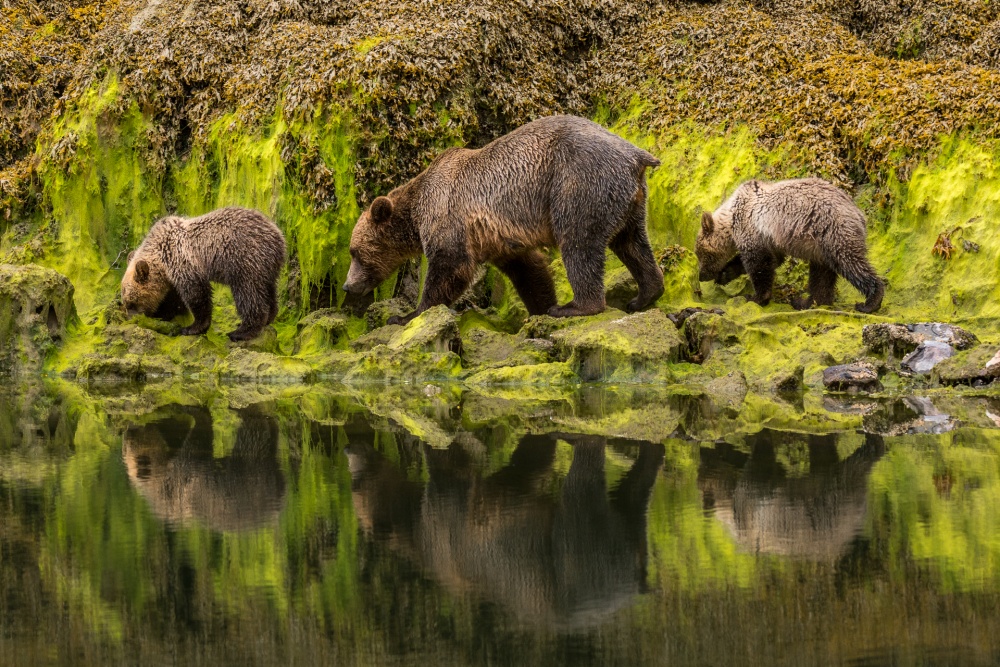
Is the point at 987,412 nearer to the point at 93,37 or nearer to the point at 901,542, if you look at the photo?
the point at 901,542

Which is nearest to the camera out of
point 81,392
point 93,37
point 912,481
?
point 912,481

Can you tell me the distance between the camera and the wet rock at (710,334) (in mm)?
13180

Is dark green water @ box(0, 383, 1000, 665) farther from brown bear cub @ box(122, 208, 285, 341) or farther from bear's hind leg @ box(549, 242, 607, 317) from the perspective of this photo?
brown bear cub @ box(122, 208, 285, 341)

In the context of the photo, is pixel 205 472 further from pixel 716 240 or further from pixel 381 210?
pixel 716 240

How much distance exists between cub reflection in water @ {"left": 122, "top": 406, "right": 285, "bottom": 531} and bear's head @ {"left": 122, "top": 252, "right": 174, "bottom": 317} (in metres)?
5.10

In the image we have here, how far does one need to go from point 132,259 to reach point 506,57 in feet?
20.8

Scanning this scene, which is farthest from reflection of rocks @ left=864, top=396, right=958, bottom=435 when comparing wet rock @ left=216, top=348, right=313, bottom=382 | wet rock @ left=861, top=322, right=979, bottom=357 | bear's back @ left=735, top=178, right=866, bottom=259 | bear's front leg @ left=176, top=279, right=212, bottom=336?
bear's front leg @ left=176, top=279, right=212, bottom=336

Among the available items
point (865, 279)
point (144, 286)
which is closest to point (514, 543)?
point (865, 279)

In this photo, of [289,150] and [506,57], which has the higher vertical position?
[506,57]

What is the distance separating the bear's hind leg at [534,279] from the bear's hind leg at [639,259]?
0.95m

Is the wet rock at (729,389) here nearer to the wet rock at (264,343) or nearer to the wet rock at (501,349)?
the wet rock at (501,349)

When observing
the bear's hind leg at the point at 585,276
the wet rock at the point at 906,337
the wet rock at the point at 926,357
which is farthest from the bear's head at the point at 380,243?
the wet rock at the point at 926,357

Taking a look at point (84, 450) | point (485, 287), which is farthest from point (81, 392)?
point (485, 287)

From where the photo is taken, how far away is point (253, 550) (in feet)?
18.4
